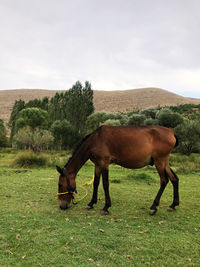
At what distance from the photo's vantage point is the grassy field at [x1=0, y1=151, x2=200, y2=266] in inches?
126

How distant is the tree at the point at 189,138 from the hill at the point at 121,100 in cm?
6431

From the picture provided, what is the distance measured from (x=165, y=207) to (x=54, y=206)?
10.6 ft

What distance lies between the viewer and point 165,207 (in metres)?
5.88

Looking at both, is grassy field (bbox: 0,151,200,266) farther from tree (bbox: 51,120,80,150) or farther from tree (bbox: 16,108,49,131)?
tree (bbox: 16,108,49,131)

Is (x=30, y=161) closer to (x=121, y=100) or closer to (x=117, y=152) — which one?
(x=117, y=152)

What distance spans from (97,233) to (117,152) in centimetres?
214

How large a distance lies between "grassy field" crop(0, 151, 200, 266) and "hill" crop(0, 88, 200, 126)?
87922mm

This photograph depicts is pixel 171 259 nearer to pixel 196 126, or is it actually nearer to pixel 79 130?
pixel 196 126

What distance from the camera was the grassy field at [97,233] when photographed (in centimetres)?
319

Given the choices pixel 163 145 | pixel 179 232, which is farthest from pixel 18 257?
pixel 163 145

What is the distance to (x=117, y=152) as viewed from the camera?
5477mm

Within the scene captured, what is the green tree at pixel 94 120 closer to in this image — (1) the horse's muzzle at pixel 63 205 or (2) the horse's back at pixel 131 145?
(2) the horse's back at pixel 131 145

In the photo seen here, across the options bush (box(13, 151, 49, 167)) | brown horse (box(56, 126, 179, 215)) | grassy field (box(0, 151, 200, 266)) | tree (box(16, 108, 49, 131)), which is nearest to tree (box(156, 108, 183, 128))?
bush (box(13, 151, 49, 167))

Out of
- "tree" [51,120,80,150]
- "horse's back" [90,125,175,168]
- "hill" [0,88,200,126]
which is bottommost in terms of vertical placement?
"tree" [51,120,80,150]
